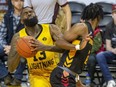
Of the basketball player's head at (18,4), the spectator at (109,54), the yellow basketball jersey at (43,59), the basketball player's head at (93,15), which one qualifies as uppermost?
the basketball player's head at (93,15)

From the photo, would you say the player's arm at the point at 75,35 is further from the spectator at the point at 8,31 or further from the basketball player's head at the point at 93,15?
the spectator at the point at 8,31

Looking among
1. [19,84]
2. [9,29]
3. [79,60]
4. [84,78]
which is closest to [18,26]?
[9,29]

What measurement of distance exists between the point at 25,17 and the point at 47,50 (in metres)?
0.60

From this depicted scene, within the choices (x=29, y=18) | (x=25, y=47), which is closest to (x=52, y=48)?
(x=25, y=47)

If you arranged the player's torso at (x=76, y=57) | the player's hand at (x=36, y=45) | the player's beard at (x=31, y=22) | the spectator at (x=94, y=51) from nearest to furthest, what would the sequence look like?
the player's torso at (x=76, y=57), the player's hand at (x=36, y=45), the player's beard at (x=31, y=22), the spectator at (x=94, y=51)

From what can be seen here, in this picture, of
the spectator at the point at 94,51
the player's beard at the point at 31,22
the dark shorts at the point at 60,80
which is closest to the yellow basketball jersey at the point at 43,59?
the player's beard at the point at 31,22

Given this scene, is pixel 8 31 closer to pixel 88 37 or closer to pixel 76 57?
pixel 76 57

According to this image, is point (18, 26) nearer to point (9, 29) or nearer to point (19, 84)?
point (9, 29)

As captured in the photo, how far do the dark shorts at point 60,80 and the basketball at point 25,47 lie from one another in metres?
0.38

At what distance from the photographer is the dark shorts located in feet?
18.2

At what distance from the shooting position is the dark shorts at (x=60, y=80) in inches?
218

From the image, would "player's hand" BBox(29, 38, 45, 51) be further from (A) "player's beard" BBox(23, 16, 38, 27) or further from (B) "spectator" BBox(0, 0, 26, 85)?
(B) "spectator" BBox(0, 0, 26, 85)

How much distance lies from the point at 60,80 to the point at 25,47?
0.59 meters

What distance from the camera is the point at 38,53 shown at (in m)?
6.09
